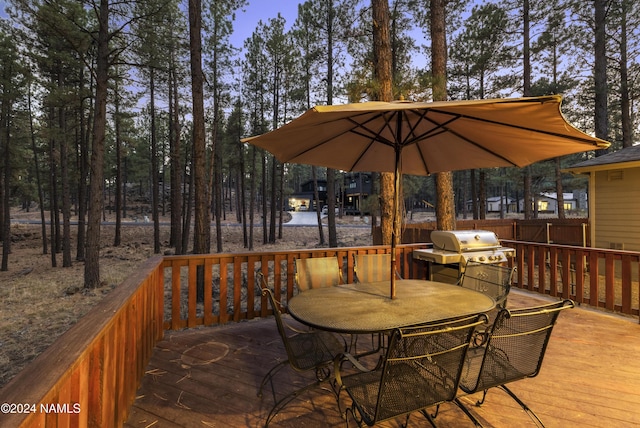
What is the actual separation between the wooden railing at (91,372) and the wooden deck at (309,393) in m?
0.27

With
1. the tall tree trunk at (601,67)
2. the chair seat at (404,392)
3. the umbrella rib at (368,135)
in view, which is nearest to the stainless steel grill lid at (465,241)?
the umbrella rib at (368,135)

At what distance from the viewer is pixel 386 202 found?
5270mm

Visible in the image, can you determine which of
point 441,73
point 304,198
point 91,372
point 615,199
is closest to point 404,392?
point 91,372

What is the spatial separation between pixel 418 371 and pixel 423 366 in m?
0.04

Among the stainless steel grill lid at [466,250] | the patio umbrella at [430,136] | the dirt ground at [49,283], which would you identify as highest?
the patio umbrella at [430,136]

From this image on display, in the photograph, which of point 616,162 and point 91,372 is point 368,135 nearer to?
Answer: point 91,372

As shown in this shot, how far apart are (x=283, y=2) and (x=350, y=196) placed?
95.8ft

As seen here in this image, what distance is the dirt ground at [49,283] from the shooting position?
20.3ft

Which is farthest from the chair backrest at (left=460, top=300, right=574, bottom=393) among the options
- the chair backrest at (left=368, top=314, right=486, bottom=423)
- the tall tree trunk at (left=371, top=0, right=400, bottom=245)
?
the tall tree trunk at (left=371, top=0, right=400, bottom=245)

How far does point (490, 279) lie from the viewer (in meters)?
3.12

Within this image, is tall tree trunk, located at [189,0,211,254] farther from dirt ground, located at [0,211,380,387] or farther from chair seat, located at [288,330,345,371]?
chair seat, located at [288,330,345,371]

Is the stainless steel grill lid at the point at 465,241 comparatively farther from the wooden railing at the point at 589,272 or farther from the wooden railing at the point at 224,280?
the wooden railing at the point at 224,280

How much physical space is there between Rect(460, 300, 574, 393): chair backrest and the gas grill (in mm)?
2315

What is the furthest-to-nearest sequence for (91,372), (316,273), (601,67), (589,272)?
1. (601,67)
2. (589,272)
3. (316,273)
4. (91,372)
